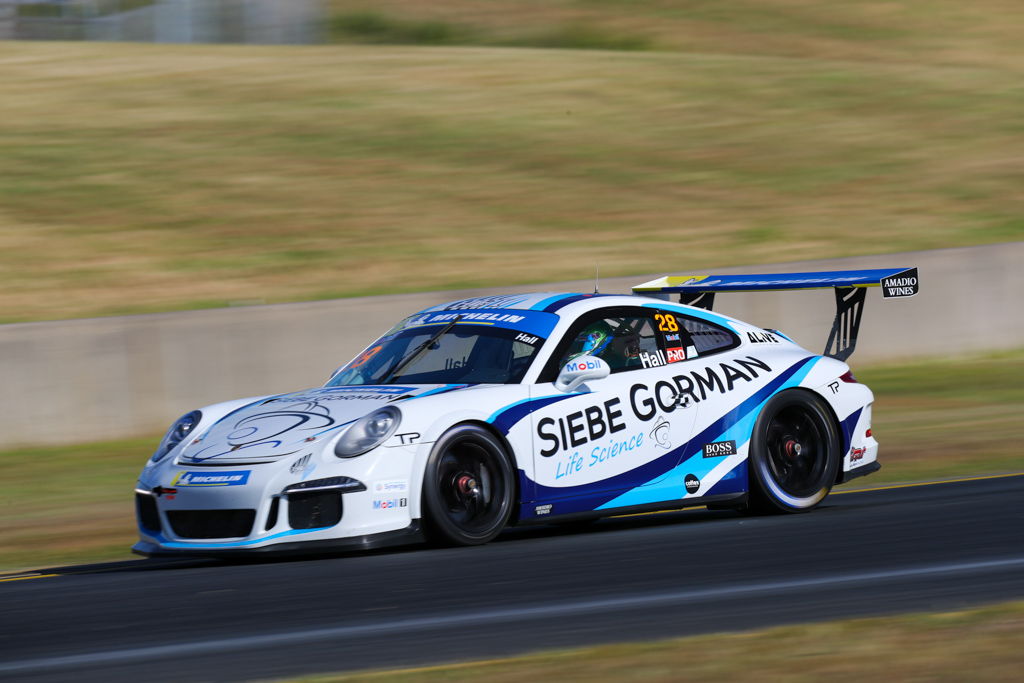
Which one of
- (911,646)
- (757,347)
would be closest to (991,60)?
(757,347)

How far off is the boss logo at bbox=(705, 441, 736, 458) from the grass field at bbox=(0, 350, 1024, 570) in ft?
7.71

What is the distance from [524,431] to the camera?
26.0 ft

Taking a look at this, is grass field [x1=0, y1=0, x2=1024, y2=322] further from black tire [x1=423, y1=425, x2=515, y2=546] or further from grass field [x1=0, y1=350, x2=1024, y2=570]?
black tire [x1=423, y1=425, x2=515, y2=546]

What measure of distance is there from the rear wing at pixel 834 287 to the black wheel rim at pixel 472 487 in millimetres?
2152

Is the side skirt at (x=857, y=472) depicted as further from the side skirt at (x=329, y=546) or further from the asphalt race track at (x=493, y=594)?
the side skirt at (x=329, y=546)

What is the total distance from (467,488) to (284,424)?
100 centimetres

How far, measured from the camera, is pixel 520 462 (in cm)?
786

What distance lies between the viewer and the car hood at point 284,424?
7.51 m

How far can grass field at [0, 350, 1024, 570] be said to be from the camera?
378 inches

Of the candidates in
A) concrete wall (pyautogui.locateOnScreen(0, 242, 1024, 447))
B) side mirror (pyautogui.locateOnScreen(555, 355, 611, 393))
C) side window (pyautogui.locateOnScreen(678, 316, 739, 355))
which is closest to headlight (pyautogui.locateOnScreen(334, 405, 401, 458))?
side mirror (pyautogui.locateOnScreen(555, 355, 611, 393))

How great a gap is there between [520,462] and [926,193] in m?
16.2

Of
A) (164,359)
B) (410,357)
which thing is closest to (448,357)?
(410,357)

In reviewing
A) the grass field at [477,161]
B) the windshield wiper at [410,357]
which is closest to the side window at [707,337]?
the windshield wiper at [410,357]

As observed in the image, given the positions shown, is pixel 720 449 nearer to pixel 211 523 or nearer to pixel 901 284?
pixel 901 284
